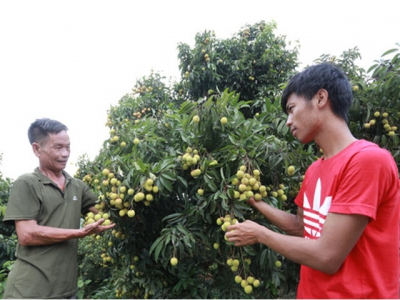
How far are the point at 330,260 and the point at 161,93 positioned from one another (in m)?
3.92

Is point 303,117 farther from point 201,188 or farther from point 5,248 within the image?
point 5,248

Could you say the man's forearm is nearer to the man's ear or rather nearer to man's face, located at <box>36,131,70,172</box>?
man's face, located at <box>36,131,70,172</box>

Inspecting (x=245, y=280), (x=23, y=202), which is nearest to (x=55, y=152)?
(x=23, y=202)

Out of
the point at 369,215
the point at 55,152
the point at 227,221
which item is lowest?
the point at 227,221

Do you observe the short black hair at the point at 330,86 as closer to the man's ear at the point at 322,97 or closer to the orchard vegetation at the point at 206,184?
the man's ear at the point at 322,97

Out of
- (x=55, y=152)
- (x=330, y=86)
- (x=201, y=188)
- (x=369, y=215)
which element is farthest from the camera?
(x=55, y=152)

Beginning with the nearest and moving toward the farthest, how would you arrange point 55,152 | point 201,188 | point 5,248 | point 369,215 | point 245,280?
point 369,215
point 245,280
point 201,188
point 55,152
point 5,248

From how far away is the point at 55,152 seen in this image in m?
1.91

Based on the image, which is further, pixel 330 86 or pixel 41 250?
pixel 41 250

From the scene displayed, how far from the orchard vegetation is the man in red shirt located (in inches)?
17.0

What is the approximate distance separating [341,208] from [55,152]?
1618 mm

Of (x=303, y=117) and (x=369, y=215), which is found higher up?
(x=303, y=117)

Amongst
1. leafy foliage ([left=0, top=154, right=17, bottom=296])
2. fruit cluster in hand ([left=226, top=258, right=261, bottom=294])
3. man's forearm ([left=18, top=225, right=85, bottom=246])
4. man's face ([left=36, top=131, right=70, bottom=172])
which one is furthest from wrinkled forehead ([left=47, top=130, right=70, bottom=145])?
leafy foliage ([left=0, top=154, right=17, bottom=296])

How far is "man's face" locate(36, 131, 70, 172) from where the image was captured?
1.91 m
